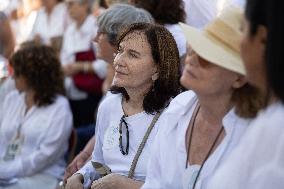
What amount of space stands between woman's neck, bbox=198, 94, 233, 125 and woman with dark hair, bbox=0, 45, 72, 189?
2066mm

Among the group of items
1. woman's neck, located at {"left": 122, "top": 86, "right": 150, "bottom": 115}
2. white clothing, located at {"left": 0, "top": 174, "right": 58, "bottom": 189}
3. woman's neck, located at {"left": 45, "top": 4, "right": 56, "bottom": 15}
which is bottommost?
woman's neck, located at {"left": 45, "top": 4, "right": 56, "bottom": 15}

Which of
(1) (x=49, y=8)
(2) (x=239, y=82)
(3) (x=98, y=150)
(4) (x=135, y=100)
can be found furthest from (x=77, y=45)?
(2) (x=239, y=82)

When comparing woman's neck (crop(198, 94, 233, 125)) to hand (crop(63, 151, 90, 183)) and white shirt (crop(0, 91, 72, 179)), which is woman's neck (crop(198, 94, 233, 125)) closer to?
hand (crop(63, 151, 90, 183))

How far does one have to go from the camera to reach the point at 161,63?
9.52ft

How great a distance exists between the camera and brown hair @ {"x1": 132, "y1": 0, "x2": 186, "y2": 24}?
3.69 meters

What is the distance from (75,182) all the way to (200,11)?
138cm

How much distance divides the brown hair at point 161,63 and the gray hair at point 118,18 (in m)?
0.40

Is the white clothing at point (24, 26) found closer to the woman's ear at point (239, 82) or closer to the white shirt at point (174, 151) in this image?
the white shirt at point (174, 151)

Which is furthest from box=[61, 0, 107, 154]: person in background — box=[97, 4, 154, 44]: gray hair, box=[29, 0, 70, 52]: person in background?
box=[97, 4, 154, 44]: gray hair

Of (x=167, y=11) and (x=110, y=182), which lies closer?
(x=110, y=182)

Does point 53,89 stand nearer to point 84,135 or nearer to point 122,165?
point 84,135

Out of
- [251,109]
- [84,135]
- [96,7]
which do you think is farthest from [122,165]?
[96,7]

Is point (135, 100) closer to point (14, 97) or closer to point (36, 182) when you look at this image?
point (36, 182)

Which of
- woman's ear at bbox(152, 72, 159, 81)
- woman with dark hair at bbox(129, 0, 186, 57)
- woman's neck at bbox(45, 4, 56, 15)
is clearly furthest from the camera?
woman's neck at bbox(45, 4, 56, 15)
